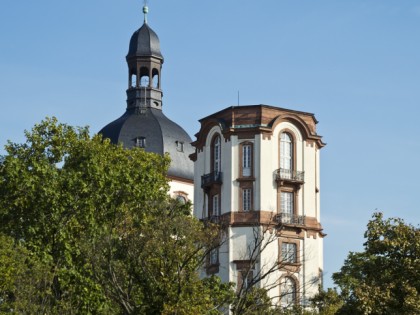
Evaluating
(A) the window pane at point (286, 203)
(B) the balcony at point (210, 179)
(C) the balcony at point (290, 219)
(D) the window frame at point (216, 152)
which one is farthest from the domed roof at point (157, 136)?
(C) the balcony at point (290, 219)

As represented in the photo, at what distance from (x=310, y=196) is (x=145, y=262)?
3748 cm

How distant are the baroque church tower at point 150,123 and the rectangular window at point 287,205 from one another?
26300 millimetres

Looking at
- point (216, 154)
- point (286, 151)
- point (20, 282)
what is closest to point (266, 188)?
point (286, 151)

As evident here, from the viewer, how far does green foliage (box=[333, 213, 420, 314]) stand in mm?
43625

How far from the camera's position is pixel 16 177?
185 feet

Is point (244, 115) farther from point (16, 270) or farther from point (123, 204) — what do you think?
point (16, 270)

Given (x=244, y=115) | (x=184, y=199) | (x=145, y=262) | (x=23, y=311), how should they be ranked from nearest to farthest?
(x=145, y=262), (x=23, y=311), (x=244, y=115), (x=184, y=199)

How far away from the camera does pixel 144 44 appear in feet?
347

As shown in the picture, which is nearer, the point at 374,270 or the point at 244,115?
the point at 374,270

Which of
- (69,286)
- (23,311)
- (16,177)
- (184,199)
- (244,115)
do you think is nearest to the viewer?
(23,311)

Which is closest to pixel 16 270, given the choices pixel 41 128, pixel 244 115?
pixel 41 128

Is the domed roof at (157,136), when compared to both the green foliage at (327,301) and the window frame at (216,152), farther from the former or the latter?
the green foliage at (327,301)

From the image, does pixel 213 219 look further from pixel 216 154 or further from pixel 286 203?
pixel 286 203

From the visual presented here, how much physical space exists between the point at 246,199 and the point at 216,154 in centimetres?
433
